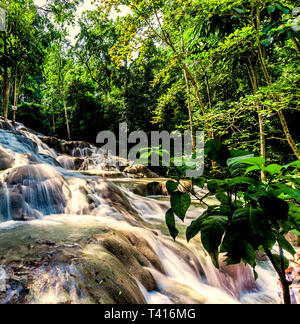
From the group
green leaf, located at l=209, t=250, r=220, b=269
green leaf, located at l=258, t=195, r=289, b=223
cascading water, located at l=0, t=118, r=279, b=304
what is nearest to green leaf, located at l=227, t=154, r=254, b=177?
green leaf, located at l=258, t=195, r=289, b=223

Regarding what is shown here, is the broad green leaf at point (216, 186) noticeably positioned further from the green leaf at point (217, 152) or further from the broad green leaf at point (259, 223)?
the broad green leaf at point (259, 223)

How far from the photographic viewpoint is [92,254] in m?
1.92

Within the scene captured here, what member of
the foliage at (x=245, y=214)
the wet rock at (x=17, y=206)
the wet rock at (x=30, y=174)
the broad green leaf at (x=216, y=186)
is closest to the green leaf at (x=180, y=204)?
the foliage at (x=245, y=214)

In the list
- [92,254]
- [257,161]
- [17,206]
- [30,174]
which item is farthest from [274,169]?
[30,174]

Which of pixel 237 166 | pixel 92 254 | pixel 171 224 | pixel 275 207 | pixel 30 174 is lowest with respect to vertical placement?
pixel 92 254

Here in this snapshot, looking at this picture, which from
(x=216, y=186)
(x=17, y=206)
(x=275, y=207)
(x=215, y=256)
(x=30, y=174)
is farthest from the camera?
(x=30, y=174)

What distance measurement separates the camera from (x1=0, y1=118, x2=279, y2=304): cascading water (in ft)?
4.90

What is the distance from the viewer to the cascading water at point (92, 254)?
1.49 m

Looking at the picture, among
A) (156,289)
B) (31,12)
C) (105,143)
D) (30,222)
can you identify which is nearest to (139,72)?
(105,143)

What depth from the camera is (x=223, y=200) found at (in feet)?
2.22

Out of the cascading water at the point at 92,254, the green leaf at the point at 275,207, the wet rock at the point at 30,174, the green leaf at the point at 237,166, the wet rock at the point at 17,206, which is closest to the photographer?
the green leaf at the point at 275,207

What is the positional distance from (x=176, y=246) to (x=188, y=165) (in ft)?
9.49

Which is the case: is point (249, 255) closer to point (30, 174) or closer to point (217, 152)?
point (217, 152)
